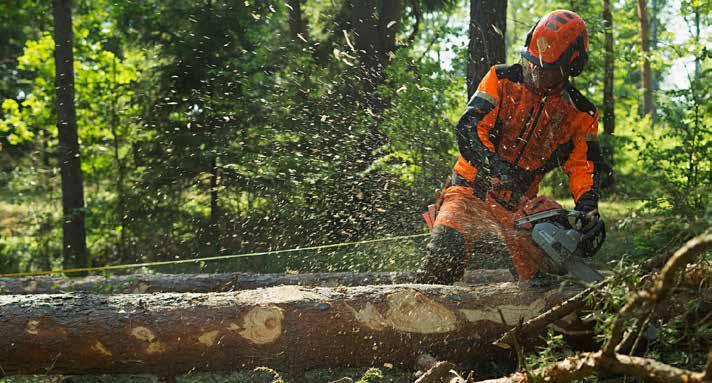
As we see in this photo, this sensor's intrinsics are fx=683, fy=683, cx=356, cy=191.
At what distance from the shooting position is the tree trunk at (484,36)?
7.27 metres

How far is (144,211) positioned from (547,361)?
8039mm

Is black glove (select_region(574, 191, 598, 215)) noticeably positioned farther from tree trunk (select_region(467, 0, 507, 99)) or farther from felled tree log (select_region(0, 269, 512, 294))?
tree trunk (select_region(467, 0, 507, 99))

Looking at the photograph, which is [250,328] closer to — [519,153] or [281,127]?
[519,153]

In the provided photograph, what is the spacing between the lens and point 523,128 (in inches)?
192

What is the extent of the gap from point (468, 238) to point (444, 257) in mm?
208

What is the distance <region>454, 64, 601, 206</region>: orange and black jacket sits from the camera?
4.75 meters

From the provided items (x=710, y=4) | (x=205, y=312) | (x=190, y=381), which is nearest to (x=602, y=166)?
(x=205, y=312)

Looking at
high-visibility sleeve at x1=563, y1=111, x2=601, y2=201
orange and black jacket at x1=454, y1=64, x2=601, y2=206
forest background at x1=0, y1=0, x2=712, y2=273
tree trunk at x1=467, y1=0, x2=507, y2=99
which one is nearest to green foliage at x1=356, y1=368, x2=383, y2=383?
orange and black jacket at x1=454, y1=64, x2=601, y2=206

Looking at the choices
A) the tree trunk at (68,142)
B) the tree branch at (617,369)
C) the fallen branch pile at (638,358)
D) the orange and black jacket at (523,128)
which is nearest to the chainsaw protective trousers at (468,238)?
the orange and black jacket at (523,128)

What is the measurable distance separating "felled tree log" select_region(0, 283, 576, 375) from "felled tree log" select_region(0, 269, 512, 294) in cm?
167

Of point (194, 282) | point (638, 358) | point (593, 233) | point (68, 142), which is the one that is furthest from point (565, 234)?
point (68, 142)

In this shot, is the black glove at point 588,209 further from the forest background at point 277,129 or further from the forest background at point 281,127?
the forest background at point 281,127

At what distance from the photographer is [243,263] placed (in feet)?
28.6

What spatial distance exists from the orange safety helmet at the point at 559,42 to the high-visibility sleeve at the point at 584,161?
1.47ft
